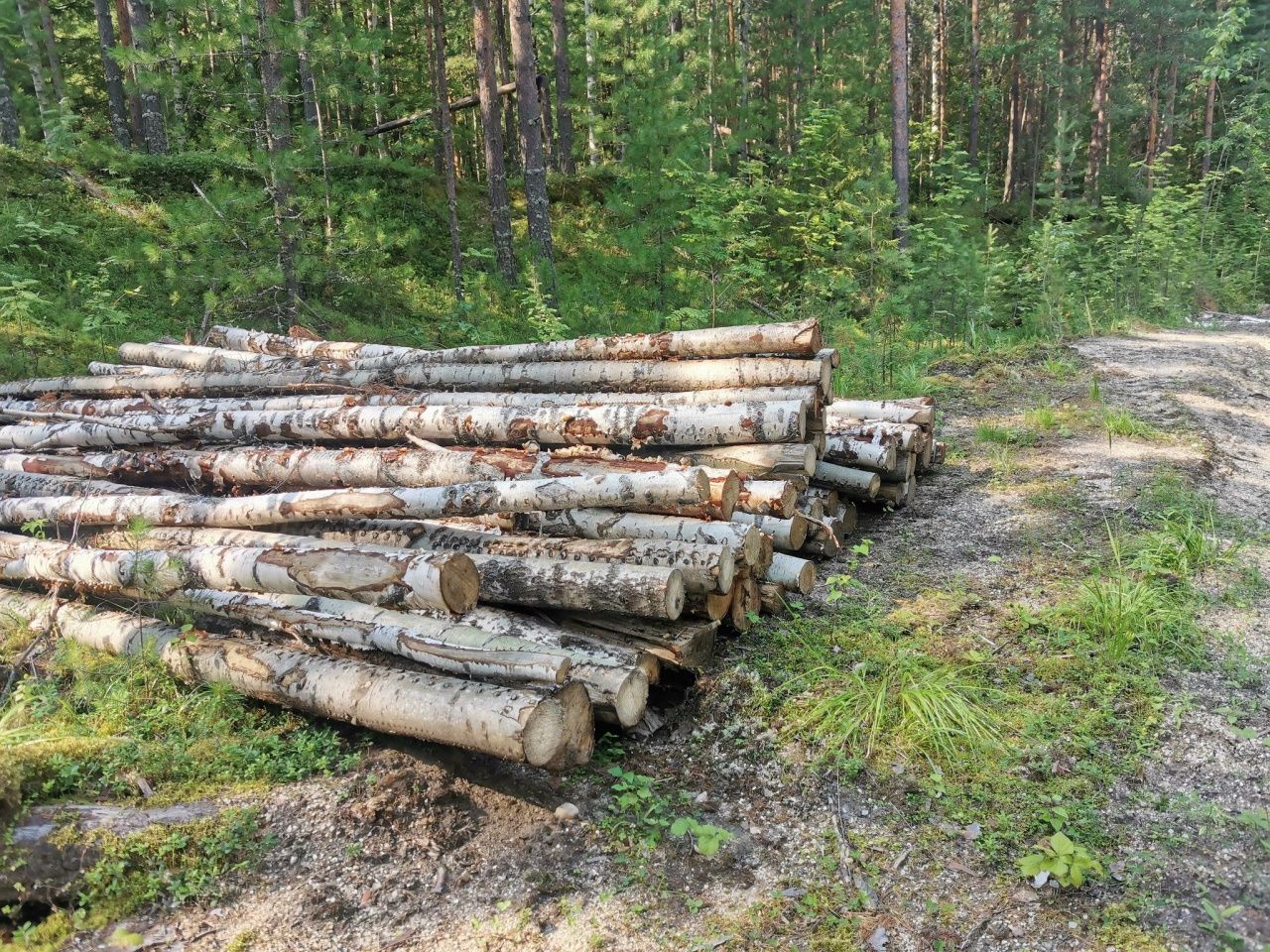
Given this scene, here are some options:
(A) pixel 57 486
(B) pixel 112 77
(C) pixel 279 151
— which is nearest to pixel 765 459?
(A) pixel 57 486

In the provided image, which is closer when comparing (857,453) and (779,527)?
(779,527)

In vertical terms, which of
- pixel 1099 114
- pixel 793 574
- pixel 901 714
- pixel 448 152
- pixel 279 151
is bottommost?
pixel 901 714

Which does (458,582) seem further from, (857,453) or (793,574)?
(857,453)

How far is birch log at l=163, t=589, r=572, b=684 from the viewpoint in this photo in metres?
3.48

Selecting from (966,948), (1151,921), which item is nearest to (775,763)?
(966,948)

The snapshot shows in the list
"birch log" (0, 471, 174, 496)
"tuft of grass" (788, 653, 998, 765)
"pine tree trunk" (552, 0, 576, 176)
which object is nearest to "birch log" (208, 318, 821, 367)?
"birch log" (0, 471, 174, 496)

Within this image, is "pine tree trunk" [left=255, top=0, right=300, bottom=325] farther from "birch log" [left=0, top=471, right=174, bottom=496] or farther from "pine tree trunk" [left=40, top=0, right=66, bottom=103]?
"pine tree trunk" [left=40, top=0, right=66, bottom=103]

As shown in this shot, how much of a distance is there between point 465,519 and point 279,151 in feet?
26.5

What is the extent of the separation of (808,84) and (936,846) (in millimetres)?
29221

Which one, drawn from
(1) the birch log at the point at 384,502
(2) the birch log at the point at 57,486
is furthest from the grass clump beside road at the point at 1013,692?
(2) the birch log at the point at 57,486

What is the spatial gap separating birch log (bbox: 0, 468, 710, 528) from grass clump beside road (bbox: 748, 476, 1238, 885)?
1.15m

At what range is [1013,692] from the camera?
12.5 feet

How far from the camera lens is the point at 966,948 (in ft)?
8.46

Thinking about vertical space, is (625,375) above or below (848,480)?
above
